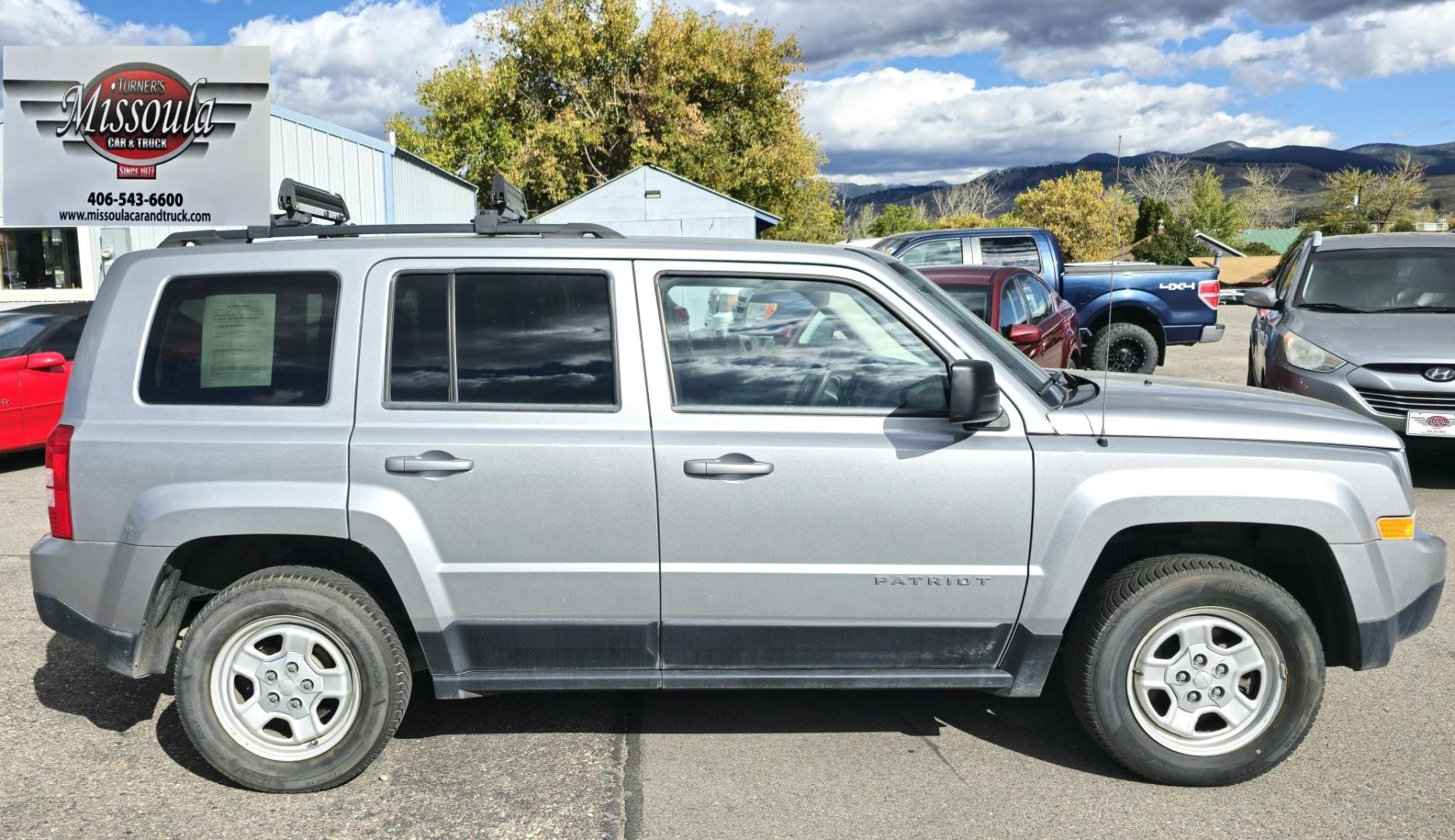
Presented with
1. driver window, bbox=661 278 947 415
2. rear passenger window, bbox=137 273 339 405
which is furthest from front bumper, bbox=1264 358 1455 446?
rear passenger window, bbox=137 273 339 405

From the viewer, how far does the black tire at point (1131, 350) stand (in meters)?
13.8

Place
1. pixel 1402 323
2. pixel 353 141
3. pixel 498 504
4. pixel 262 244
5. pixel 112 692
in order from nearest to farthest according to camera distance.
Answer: pixel 498 504, pixel 262 244, pixel 112 692, pixel 1402 323, pixel 353 141

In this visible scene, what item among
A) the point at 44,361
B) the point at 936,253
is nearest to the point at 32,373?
the point at 44,361

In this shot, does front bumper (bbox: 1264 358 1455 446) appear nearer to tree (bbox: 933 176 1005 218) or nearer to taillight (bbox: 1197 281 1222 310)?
taillight (bbox: 1197 281 1222 310)

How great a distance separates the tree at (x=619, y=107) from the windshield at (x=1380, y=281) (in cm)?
3228

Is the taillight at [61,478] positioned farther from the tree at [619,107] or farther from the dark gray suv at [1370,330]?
the tree at [619,107]

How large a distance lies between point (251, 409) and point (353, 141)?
61.9 ft

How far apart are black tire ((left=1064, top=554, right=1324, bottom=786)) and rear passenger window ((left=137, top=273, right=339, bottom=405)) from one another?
2639 millimetres

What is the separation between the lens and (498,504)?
11.5 feet

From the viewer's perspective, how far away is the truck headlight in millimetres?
7949

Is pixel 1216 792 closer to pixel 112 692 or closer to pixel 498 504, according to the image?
pixel 498 504

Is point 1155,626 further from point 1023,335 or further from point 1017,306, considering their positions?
point 1017,306

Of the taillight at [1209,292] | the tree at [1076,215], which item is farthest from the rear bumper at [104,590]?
the tree at [1076,215]

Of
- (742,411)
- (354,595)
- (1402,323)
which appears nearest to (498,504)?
(354,595)
